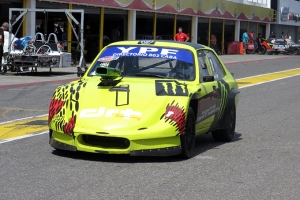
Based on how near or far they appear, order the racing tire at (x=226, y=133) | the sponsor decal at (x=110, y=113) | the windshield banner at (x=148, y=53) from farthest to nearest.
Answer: the racing tire at (x=226, y=133), the windshield banner at (x=148, y=53), the sponsor decal at (x=110, y=113)

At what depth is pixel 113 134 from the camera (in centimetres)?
756

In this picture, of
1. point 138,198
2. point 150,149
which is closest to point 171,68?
point 150,149

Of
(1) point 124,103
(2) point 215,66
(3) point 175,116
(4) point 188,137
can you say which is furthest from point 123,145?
(2) point 215,66

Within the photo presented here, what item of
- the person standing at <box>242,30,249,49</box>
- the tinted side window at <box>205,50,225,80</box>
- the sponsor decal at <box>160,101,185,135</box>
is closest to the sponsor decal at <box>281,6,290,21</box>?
the person standing at <box>242,30,249,49</box>

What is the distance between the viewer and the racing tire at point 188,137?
7.95m

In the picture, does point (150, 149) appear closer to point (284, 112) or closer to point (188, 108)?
point (188, 108)

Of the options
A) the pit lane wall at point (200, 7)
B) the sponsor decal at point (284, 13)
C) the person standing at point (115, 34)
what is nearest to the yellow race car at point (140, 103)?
the pit lane wall at point (200, 7)

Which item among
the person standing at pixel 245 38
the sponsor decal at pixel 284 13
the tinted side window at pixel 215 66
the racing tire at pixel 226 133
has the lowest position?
the racing tire at pixel 226 133

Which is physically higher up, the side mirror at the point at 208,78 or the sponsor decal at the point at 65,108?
the side mirror at the point at 208,78

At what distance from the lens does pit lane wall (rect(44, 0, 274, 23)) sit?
3372 cm

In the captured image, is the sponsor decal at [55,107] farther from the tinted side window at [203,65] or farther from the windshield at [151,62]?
the tinted side window at [203,65]

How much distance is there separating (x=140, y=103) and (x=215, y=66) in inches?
89.8

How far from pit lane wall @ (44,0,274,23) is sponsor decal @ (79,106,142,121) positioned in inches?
846

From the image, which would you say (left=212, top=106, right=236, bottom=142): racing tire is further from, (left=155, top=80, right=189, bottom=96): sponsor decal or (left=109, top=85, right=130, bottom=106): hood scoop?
(left=109, top=85, right=130, bottom=106): hood scoop
